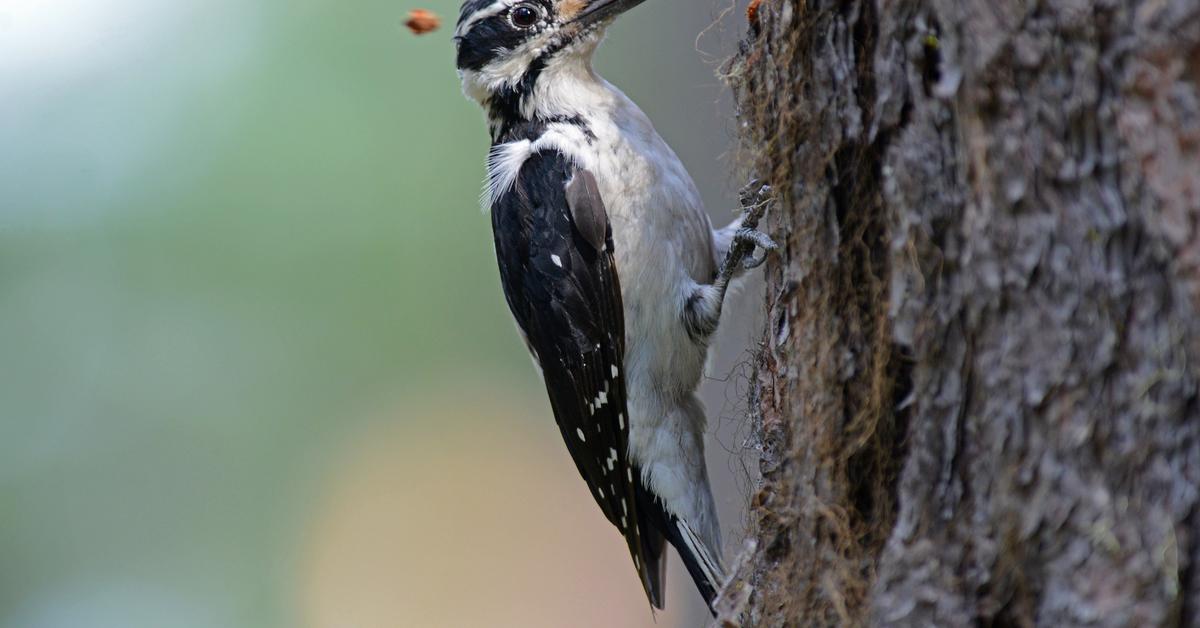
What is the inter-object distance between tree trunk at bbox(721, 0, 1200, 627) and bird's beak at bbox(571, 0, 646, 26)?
3.99 feet

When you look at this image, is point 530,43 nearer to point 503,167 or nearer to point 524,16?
point 524,16

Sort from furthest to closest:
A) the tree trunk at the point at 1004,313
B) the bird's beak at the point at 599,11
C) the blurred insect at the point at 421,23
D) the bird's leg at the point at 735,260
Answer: the bird's beak at the point at 599,11 < the blurred insect at the point at 421,23 < the bird's leg at the point at 735,260 < the tree trunk at the point at 1004,313

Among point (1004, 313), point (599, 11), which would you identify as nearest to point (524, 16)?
point (599, 11)

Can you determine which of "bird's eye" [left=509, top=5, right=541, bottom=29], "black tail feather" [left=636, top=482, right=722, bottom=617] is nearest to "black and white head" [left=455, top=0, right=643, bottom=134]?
"bird's eye" [left=509, top=5, right=541, bottom=29]

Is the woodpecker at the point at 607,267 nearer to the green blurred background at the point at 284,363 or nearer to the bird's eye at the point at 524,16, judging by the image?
the bird's eye at the point at 524,16

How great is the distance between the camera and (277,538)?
5609 millimetres

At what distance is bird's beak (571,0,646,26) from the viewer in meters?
3.04

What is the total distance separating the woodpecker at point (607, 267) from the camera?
2896mm

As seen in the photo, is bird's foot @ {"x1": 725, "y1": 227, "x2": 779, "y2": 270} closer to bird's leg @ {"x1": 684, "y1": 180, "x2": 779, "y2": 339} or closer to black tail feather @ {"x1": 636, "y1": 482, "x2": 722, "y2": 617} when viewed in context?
bird's leg @ {"x1": 684, "y1": 180, "x2": 779, "y2": 339}

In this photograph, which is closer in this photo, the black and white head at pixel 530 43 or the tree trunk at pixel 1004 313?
the tree trunk at pixel 1004 313

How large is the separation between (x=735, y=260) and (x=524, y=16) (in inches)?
40.2

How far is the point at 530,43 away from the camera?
3104mm

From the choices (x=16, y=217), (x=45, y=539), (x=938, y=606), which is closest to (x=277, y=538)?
(x=45, y=539)

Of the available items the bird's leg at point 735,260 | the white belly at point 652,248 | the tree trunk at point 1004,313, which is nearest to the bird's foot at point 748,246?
the bird's leg at point 735,260
